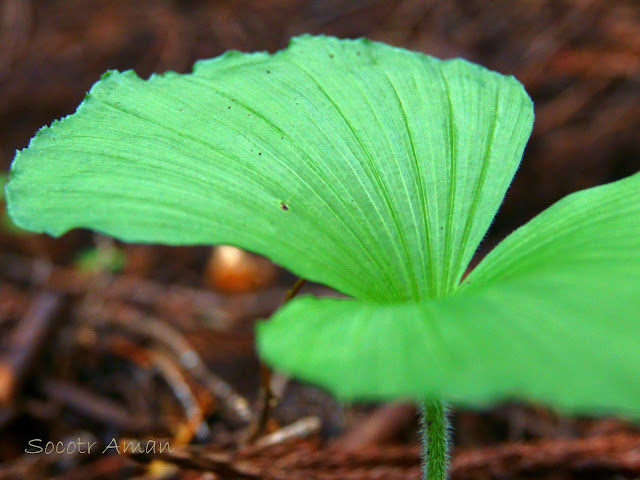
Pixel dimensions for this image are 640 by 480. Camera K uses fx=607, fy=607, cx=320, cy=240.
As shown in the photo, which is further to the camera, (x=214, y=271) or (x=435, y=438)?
(x=214, y=271)

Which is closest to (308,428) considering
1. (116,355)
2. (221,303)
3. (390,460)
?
(390,460)

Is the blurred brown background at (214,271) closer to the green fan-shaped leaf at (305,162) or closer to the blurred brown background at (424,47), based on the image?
the blurred brown background at (424,47)

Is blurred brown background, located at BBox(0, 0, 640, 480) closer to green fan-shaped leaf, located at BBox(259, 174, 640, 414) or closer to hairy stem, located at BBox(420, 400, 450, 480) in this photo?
hairy stem, located at BBox(420, 400, 450, 480)

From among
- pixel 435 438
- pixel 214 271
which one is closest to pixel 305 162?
pixel 435 438

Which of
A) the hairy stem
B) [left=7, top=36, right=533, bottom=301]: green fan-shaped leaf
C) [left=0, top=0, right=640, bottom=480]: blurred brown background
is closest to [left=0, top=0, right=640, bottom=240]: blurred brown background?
[left=0, top=0, right=640, bottom=480]: blurred brown background

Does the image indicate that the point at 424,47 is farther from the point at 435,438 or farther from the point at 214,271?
the point at 435,438

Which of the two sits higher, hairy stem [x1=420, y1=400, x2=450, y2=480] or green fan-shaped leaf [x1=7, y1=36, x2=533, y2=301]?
green fan-shaped leaf [x1=7, y1=36, x2=533, y2=301]

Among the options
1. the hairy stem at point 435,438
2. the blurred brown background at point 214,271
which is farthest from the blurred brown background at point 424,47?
the hairy stem at point 435,438
